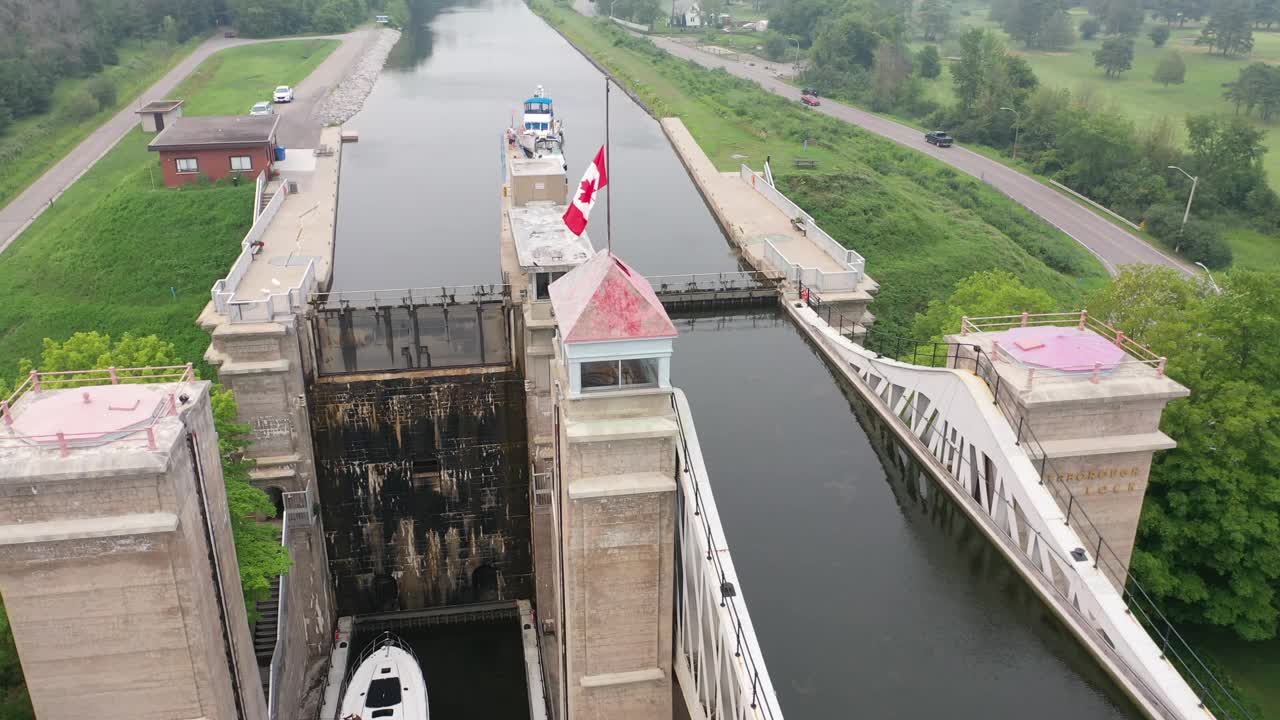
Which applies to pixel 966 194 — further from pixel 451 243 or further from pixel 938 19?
pixel 938 19

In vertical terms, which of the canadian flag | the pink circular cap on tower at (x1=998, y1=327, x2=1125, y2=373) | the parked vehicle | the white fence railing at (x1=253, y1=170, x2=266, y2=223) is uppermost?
the canadian flag

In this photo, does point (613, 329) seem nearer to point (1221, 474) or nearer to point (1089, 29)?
point (1221, 474)

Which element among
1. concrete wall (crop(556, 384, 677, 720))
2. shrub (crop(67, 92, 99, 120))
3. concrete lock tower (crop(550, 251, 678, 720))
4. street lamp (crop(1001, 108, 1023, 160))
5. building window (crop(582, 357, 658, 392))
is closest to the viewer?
concrete lock tower (crop(550, 251, 678, 720))

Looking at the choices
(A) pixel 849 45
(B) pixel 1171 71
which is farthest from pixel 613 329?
(B) pixel 1171 71

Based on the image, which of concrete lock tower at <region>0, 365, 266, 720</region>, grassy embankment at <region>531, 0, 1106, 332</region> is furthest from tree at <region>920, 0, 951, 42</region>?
concrete lock tower at <region>0, 365, 266, 720</region>

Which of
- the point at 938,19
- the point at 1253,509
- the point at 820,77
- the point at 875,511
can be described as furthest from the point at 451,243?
the point at 938,19

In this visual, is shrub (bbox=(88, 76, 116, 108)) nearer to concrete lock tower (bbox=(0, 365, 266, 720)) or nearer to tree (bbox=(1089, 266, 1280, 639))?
concrete lock tower (bbox=(0, 365, 266, 720))

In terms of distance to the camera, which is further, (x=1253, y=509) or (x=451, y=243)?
(x=451, y=243)
